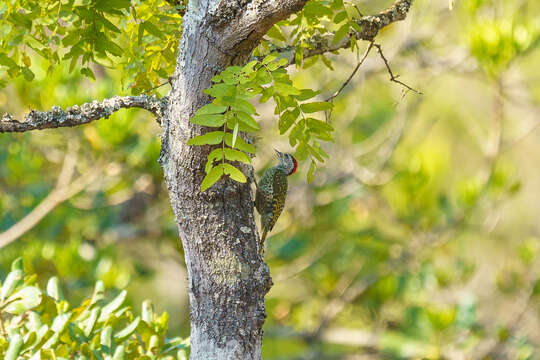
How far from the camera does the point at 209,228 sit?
1225 millimetres

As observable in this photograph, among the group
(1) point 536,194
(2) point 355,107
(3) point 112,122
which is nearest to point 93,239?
(3) point 112,122

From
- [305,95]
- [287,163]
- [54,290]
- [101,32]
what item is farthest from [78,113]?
[287,163]

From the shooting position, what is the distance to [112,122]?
3.24 meters

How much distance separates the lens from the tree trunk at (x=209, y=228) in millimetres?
1163

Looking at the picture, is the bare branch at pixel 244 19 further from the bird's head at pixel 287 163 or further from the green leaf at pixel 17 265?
the bird's head at pixel 287 163

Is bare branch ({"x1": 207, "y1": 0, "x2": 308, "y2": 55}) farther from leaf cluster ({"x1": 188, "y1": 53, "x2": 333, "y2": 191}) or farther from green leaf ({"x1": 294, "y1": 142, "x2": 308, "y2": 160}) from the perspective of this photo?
green leaf ({"x1": 294, "y1": 142, "x2": 308, "y2": 160})

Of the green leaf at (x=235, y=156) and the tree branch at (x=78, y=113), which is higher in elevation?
the tree branch at (x=78, y=113)

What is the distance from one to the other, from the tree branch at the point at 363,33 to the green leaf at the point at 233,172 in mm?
344

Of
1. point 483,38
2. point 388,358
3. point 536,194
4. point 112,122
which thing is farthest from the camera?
point 536,194

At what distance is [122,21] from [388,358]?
346 cm

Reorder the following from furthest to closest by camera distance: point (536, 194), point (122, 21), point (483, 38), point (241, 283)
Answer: point (536, 194), point (483, 38), point (122, 21), point (241, 283)

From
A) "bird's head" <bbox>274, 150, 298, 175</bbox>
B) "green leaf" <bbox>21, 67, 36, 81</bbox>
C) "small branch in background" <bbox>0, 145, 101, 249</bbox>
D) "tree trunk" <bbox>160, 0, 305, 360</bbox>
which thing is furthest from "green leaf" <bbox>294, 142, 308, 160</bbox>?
"small branch in background" <bbox>0, 145, 101, 249</bbox>

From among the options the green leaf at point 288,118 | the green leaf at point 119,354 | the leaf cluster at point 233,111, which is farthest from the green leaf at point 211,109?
the green leaf at point 119,354

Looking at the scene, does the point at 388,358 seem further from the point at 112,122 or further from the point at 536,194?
the point at 536,194
